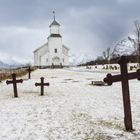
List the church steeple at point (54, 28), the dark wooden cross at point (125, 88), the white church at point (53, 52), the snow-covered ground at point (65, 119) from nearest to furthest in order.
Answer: the snow-covered ground at point (65, 119)
the dark wooden cross at point (125, 88)
the white church at point (53, 52)
the church steeple at point (54, 28)

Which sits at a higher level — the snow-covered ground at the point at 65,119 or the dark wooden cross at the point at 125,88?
the dark wooden cross at the point at 125,88

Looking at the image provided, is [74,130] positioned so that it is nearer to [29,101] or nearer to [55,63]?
[29,101]

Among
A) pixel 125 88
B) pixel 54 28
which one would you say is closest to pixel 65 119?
pixel 125 88

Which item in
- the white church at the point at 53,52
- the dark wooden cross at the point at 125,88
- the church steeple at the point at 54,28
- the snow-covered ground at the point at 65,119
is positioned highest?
the church steeple at the point at 54,28

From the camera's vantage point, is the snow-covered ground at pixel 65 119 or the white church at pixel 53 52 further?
the white church at pixel 53 52

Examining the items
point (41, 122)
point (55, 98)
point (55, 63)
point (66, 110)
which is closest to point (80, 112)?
point (66, 110)

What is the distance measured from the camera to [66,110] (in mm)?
12836

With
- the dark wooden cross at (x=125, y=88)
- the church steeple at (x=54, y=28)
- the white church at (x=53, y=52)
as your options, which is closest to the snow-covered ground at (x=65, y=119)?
the dark wooden cross at (x=125, y=88)

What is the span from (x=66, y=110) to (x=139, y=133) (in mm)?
3872

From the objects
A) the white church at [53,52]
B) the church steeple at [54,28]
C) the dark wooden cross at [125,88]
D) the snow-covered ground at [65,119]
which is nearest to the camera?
the snow-covered ground at [65,119]

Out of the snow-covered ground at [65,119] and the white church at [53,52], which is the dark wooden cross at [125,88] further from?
the white church at [53,52]

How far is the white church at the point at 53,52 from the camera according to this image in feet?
358

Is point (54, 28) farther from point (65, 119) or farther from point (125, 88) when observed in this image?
point (125, 88)

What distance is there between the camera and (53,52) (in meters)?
109
